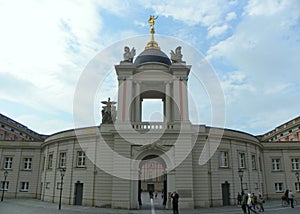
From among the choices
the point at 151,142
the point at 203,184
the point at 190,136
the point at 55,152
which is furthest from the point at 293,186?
the point at 55,152

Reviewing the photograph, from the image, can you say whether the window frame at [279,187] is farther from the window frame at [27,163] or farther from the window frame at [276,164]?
the window frame at [27,163]

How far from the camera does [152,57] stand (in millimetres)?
32438

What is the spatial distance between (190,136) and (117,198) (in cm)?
919

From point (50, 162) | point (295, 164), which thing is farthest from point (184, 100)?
point (295, 164)

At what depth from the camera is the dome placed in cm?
3238

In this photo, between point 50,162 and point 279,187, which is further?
point 279,187

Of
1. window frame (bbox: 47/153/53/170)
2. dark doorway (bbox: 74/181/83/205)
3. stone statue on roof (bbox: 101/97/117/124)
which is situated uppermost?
stone statue on roof (bbox: 101/97/117/124)

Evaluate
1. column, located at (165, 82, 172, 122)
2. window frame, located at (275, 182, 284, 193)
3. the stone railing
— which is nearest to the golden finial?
column, located at (165, 82, 172, 122)

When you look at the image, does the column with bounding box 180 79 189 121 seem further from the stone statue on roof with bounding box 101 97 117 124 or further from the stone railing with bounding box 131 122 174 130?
the stone statue on roof with bounding box 101 97 117 124

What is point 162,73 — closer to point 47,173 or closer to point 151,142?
point 151,142

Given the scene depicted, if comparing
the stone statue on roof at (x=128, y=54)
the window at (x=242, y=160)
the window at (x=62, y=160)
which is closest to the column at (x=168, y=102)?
the stone statue on roof at (x=128, y=54)

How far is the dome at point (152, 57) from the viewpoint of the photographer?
3238 centimetres

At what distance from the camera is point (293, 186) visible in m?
37.9

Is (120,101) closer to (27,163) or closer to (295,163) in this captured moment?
(27,163)
